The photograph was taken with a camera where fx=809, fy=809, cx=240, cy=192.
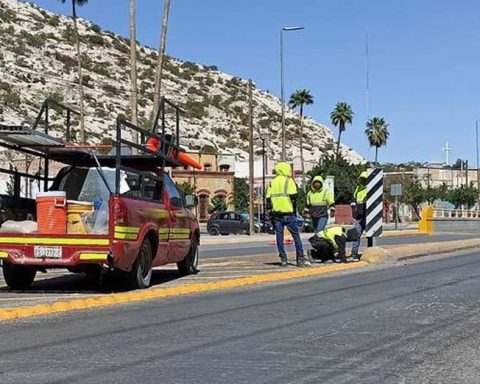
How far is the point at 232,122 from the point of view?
346 feet

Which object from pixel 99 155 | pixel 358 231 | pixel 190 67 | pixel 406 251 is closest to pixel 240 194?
pixel 190 67

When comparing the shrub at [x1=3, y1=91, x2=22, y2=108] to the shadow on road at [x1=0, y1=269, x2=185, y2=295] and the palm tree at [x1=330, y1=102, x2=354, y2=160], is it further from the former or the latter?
the shadow on road at [x1=0, y1=269, x2=185, y2=295]

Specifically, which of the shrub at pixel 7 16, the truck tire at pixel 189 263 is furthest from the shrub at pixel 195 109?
the truck tire at pixel 189 263

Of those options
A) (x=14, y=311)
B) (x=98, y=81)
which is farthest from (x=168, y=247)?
(x=98, y=81)

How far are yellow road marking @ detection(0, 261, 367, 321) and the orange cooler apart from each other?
4.00ft

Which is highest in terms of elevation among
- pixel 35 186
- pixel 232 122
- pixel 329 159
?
pixel 232 122

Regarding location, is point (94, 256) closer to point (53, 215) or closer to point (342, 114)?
point (53, 215)

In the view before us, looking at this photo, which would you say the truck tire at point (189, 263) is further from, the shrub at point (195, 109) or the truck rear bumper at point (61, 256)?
the shrub at point (195, 109)

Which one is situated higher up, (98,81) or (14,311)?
(98,81)

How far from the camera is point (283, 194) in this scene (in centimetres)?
1488

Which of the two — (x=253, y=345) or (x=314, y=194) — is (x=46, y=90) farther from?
(x=253, y=345)

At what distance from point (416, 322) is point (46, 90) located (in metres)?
80.0

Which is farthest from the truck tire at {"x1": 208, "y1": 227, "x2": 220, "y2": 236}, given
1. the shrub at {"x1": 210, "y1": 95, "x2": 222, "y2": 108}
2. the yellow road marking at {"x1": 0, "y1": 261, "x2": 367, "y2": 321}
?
the shrub at {"x1": 210, "y1": 95, "x2": 222, "y2": 108}

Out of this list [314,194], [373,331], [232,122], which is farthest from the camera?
[232,122]
